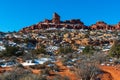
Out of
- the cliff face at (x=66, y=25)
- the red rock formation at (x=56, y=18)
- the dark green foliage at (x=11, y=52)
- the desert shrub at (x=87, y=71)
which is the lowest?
the desert shrub at (x=87, y=71)

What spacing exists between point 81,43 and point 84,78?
131ft

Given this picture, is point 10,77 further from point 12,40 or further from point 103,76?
point 12,40

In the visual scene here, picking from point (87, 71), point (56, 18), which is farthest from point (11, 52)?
point (56, 18)

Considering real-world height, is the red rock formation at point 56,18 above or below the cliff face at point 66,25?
above

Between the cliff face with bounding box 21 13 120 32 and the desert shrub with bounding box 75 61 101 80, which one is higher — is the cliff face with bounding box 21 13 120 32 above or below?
above

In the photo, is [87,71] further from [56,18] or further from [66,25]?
[56,18]

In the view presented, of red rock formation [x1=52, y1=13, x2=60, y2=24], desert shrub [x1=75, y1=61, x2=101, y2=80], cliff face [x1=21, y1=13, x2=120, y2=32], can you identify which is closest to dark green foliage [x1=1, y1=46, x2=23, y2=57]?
desert shrub [x1=75, y1=61, x2=101, y2=80]

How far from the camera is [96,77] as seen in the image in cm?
2373

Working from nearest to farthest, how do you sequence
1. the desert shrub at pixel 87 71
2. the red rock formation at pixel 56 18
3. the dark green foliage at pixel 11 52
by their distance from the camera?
the desert shrub at pixel 87 71 < the dark green foliage at pixel 11 52 < the red rock formation at pixel 56 18

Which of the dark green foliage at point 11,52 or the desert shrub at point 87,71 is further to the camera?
the dark green foliage at point 11,52

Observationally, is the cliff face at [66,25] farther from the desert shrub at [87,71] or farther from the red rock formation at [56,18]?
the desert shrub at [87,71]

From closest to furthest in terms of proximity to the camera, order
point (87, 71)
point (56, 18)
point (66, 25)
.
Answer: point (87, 71), point (66, 25), point (56, 18)

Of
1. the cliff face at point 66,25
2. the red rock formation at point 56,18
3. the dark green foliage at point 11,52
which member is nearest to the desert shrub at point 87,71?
the dark green foliage at point 11,52

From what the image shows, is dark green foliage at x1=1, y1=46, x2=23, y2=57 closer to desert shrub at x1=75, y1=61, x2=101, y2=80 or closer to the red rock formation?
desert shrub at x1=75, y1=61, x2=101, y2=80
